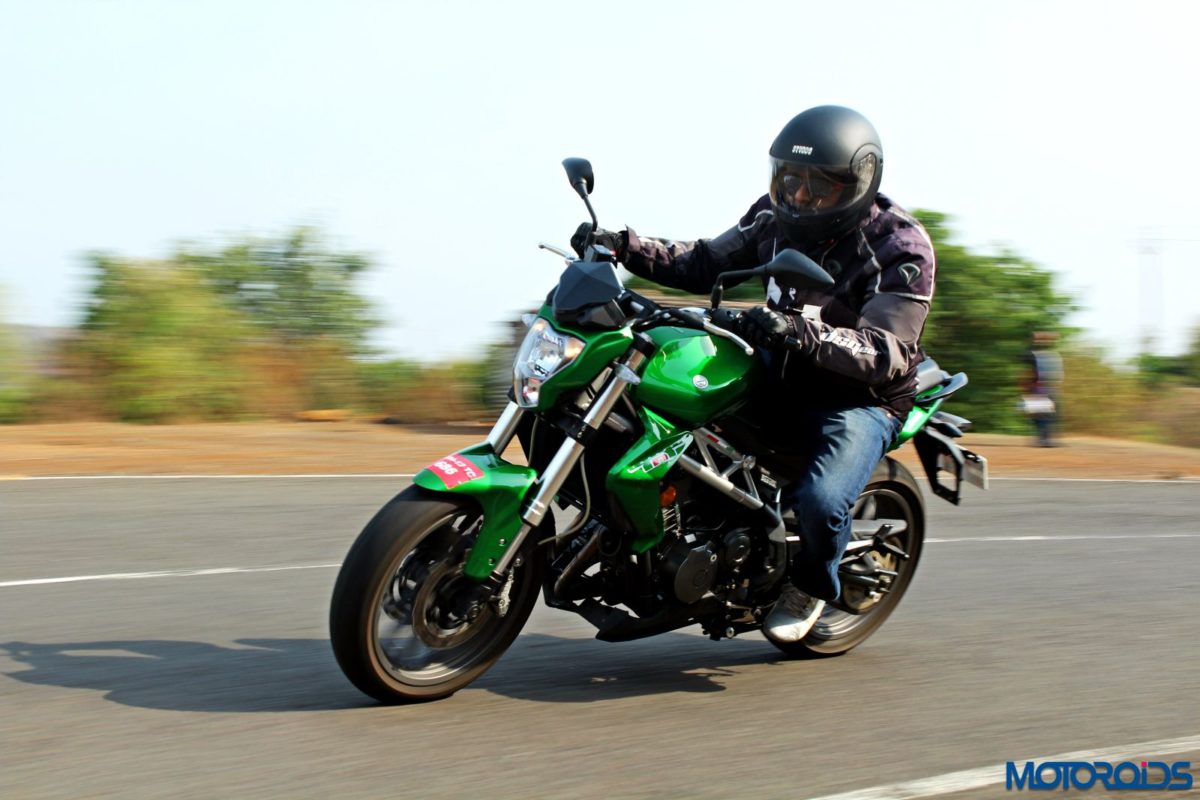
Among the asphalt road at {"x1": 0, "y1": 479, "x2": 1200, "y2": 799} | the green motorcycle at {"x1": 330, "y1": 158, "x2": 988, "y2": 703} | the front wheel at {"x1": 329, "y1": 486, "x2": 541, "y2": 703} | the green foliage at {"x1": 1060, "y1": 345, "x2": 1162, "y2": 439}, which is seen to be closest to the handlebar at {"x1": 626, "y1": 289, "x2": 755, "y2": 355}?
the green motorcycle at {"x1": 330, "y1": 158, "x2": 988, "y2": 703}

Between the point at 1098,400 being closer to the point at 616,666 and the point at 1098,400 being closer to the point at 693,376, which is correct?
the point at 616,666

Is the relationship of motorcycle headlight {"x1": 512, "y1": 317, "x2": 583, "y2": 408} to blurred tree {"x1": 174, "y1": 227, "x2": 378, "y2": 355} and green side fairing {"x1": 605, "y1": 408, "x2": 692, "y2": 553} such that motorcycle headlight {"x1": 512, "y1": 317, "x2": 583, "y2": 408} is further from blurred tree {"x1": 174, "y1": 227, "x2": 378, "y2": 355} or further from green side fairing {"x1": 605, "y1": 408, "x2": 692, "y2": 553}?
blurred tree {"x1": 174, "y1": 227, "x2": 378, "y2": 355}

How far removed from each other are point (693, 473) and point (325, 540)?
4.20 m

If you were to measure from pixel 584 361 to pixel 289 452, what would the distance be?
10.1m

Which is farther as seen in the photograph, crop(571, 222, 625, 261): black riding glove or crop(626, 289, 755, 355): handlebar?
crop(571, 222, 625, 261): black riding glove

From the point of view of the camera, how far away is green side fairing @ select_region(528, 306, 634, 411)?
4.67 m

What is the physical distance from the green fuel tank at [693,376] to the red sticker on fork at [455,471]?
0.61m

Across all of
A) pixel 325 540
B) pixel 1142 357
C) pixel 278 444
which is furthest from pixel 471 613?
pixel 1142 357

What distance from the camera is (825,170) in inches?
205

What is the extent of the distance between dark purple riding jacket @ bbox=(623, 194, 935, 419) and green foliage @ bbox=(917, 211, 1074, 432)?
1718 cm

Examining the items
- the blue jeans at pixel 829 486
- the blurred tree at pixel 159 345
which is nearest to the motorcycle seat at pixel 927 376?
the blue jeans at pixel 829 486

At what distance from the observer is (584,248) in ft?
18.1

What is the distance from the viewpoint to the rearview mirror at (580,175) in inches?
209
